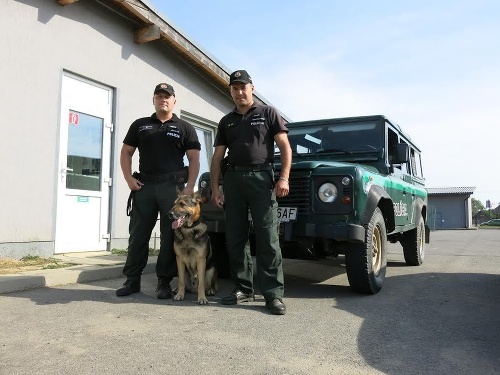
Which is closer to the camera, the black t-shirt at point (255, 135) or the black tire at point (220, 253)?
the black t-shirt at point (255, 135)

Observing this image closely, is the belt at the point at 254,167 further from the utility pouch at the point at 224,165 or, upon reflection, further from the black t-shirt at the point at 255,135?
the utility pouch at the point at 224,165

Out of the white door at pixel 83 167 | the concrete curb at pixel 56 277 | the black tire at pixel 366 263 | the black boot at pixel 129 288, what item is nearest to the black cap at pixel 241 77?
the black tire at pixel 366 263

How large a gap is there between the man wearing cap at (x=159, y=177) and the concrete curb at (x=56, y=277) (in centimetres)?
91

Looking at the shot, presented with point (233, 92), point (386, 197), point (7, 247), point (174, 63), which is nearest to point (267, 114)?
point (233, 92)

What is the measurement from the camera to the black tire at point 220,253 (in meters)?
5.23

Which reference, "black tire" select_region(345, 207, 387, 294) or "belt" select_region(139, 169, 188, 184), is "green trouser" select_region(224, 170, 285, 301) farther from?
"black tire" select_region(345, 207, 387, 294)

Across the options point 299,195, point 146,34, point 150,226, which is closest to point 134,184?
point 150,226

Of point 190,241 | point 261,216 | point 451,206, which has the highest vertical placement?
point 451,206

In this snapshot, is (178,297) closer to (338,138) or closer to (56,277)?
(56,277)

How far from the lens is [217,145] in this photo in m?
4.30

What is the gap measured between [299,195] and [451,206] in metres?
37.3

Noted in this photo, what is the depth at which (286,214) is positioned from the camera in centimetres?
436

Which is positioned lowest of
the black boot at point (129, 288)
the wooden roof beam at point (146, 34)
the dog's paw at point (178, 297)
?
the dog's paw at point (178, 297)

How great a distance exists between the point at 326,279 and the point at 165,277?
2305 mm
